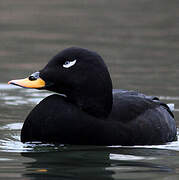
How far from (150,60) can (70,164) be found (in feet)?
22.3

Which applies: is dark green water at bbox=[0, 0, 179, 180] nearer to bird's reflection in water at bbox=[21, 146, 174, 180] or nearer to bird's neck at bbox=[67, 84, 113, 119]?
bird's reflection in water at bbox=[21, 146, 174, 180]

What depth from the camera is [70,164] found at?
23.6 feet

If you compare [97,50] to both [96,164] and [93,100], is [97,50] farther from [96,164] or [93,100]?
[96,164]

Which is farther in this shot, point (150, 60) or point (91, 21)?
point (91, 21)

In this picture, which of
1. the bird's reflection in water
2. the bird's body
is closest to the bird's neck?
the bird's body

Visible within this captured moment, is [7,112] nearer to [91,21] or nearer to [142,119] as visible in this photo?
[142,119]

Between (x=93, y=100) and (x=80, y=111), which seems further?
(x=93, y=100)

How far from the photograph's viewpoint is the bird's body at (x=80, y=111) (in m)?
7.69

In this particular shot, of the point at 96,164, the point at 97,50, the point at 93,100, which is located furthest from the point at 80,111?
the point at 97,50

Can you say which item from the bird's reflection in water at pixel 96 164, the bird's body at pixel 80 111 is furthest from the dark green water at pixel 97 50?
the bird's body at pixel 80 111

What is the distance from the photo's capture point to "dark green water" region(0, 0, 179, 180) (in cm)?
709

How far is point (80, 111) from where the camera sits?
775 centimetres

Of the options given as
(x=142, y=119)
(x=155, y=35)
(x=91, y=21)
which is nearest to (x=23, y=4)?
(x=91, y=21)

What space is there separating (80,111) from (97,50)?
7037mm
